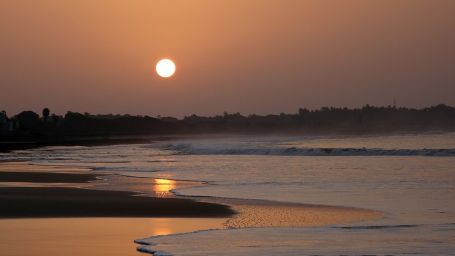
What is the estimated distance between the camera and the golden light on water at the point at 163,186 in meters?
21.8

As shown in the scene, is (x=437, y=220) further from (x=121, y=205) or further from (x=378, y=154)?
(x=378, y=154)

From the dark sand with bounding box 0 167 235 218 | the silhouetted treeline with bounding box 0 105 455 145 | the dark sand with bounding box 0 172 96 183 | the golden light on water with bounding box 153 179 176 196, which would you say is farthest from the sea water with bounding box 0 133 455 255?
the silhouetted treeline with bounding box 0 105 455 145


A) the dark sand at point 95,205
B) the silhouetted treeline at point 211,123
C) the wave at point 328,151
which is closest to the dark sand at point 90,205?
the dark sand at point 95,205

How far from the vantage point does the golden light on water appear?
21.8 m

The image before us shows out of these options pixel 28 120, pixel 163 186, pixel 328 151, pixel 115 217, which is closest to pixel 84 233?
pixel 115 217

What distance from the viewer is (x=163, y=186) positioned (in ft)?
78.4

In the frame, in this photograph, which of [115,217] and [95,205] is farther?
[95,205]

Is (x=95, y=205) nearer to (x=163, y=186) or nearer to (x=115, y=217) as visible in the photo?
(x=115, y=217)

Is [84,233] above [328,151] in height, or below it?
below

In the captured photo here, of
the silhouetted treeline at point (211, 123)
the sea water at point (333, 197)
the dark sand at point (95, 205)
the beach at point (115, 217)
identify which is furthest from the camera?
the silhouetted treeline at point (211, 123)

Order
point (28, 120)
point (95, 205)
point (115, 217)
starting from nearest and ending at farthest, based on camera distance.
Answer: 1. point (115, 217)
2. point (95, 205)
3. point (28, 120)

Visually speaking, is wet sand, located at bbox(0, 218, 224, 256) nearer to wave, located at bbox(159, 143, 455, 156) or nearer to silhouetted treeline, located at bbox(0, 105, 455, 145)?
wave, located at bbox(159, 143, 455, 156)

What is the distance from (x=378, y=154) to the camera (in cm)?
4078

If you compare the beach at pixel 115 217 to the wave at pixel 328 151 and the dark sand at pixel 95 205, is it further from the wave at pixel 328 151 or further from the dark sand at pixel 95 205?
the wave at pixel 328 151
